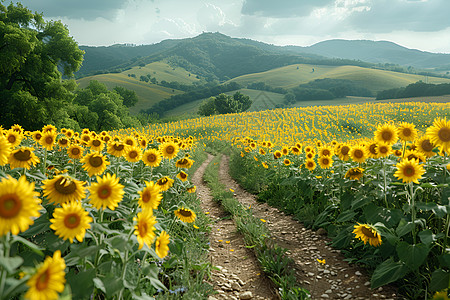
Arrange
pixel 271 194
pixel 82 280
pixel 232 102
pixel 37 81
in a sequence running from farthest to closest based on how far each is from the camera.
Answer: pixel 232 102
pixel 37 81
pixel 271 194
pixel 82 280

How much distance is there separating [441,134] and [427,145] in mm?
517

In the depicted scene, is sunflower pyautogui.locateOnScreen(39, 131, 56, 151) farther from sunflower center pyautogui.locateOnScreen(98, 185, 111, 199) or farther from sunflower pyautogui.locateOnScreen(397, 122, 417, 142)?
sunflower pyautogui.locateOnScreen(397, 122, 417, 142)

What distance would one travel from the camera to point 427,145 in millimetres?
3527

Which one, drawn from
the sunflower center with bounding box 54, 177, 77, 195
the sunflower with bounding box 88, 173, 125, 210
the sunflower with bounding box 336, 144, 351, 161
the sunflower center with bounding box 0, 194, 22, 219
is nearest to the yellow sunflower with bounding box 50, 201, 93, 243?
the sunflower with bounding box 88, 173, 125, 210

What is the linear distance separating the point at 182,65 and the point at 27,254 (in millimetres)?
195713

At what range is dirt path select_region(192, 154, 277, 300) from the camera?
12.2 feet

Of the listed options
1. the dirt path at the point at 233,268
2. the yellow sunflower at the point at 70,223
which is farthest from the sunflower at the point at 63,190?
the dirt path at the point at 233,268

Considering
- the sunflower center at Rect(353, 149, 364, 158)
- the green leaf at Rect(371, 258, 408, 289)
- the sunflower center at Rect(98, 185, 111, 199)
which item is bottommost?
the green leaf at Rect(371, 258, 408, 289)

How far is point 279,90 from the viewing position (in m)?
76.6

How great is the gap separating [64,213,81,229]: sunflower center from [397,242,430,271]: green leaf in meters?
2.96

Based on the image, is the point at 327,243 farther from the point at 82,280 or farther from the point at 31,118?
the point at 31,118

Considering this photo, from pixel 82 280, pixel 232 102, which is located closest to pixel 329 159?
pixel 82 280

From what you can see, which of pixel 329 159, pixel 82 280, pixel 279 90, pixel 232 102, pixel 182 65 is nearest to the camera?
pixel 82 280

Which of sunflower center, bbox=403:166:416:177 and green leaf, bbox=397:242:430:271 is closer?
green leaf, bbox=397:242:430:271
